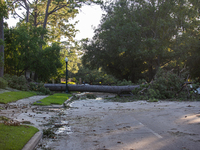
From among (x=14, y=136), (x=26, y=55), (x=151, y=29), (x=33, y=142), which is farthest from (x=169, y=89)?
(x=26, y=55)

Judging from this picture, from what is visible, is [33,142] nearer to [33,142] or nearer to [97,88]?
[33,142]

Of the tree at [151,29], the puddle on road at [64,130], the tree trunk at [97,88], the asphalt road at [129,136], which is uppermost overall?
the tree at [151,29]

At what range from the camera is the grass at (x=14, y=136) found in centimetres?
472

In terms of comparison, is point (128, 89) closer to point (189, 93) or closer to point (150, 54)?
point (189, 93)

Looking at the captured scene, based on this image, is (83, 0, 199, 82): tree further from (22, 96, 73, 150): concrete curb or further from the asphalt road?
(22, 96, 73, 150): concrete curb

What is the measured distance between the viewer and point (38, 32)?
2859cm

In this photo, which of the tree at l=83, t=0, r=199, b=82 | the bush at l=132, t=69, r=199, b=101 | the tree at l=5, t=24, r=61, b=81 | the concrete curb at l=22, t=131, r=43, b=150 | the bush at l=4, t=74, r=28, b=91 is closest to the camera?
the concrete curb at l=22, t=131, r=43, b=150

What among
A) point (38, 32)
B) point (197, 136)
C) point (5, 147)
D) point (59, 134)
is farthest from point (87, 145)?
point (38, 32)

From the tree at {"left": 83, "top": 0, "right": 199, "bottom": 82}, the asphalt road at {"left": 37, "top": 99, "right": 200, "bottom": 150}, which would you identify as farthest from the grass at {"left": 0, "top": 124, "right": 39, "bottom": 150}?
the tree at {"left": 83, "top": 0, "right": 199, "bottom": 82}

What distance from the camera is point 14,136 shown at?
5.38 metres

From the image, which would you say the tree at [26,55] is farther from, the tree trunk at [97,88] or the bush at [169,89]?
the bush at [169,89]

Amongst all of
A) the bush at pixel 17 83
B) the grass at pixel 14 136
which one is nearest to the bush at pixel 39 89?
the bush at pixel 17 83

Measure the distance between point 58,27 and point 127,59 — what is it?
44.0 ft

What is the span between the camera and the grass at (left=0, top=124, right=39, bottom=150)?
4725 millimetres
